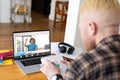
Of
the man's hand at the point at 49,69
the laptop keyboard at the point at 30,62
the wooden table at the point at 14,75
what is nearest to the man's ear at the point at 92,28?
the man's hand at the point at 49,69

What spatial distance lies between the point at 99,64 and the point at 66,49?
1.08 m

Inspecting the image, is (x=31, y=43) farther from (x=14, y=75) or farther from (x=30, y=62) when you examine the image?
(x=14, y=75)

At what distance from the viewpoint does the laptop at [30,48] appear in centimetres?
153

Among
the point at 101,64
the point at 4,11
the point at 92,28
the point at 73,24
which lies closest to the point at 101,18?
the point at 92,28

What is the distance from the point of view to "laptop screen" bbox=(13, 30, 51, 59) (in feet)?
5.09

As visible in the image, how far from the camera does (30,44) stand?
5.21ft

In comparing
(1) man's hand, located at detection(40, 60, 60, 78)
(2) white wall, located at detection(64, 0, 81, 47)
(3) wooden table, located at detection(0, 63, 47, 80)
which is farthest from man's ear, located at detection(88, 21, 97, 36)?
(2) white wall, located at detection(64, 0, 81, 47)

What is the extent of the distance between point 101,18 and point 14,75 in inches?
31.4

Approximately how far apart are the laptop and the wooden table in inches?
1.8

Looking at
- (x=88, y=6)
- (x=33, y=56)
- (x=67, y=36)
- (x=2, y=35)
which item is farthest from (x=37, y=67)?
(x=2, y=35)

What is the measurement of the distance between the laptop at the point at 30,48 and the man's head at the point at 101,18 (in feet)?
2.40

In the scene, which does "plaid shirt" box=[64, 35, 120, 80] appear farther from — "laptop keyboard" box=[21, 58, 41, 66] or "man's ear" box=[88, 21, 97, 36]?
"laptop keyboard" box=[21, 58, 41, 66]

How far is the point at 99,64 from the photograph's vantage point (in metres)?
0.74

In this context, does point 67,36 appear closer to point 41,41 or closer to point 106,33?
point 41,41
